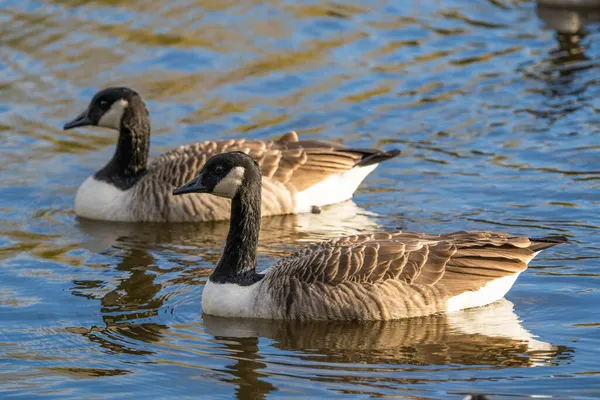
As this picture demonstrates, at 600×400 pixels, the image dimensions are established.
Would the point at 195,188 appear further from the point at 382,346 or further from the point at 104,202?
the point at 104,202

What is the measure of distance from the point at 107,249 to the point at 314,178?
2.85m

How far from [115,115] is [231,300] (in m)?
4.68

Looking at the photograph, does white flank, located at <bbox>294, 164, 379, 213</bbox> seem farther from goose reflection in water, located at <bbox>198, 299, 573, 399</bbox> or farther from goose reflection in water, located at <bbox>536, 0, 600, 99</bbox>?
goose reflection in water, located at <bbox>536, 0, 600, 99</bbox>

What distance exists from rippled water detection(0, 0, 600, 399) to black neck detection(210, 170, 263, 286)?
51cm

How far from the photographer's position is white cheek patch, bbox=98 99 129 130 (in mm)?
14773

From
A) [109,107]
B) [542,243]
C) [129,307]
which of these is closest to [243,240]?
[129,307]

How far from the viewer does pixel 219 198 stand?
14.6 m

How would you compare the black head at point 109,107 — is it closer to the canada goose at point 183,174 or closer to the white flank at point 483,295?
the canada goose at point 183,174

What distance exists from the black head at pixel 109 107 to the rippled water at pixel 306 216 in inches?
48.2

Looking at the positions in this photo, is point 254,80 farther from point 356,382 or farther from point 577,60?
point 356,382

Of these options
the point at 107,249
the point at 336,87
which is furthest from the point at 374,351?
the point at 336,87

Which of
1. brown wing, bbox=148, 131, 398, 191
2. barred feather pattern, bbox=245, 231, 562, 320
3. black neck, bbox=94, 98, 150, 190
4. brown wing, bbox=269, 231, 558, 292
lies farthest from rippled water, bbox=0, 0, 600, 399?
black neck, bbox=94, 98, 150, 190

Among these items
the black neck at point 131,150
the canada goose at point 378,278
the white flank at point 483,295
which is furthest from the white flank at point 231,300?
the black neck at point 131,150

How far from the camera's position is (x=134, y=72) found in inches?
808
